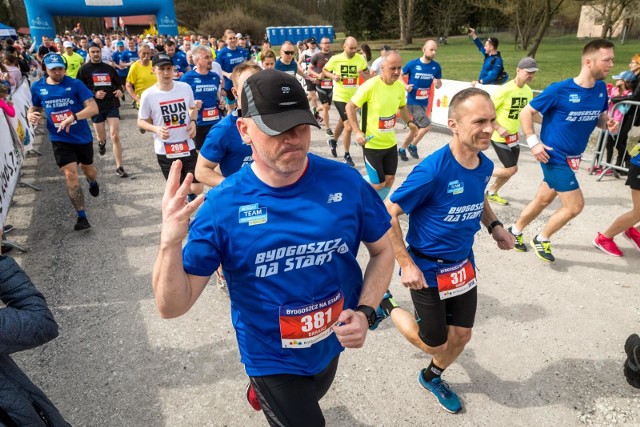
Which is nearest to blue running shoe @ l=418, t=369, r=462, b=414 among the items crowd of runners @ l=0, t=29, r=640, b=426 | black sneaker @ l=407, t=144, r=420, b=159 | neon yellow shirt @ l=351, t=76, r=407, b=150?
crowd of runners @ l=0, t=29, r=640, b=426

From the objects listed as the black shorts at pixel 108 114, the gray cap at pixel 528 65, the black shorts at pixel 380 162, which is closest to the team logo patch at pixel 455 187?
the black shorts at pixel 380 162

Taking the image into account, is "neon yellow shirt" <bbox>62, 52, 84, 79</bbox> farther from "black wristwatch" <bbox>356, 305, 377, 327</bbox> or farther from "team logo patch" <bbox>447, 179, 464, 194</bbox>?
"black wristwatch" <bbox>356, 305, 377, 327</bbox>

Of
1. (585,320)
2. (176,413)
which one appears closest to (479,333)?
(585,320)

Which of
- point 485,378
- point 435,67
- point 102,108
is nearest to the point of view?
point 485,378

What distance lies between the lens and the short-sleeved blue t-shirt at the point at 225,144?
161 inches

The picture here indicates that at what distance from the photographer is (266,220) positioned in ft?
6.19

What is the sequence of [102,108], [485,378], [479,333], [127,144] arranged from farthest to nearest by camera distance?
1. [127,144]
2. [102,108]
3. [479,333]
4. [485,378]

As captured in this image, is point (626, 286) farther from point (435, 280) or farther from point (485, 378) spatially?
point (435, 280)

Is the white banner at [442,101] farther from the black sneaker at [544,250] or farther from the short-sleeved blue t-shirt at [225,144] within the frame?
the short-sleeved blue t-shirt at [225,144]

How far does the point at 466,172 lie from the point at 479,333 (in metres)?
1.79

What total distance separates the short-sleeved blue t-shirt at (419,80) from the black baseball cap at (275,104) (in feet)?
26.1

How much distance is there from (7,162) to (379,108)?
5.36 meters

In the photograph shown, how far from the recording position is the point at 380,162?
242 inches

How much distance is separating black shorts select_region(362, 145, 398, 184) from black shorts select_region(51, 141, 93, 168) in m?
4.01
